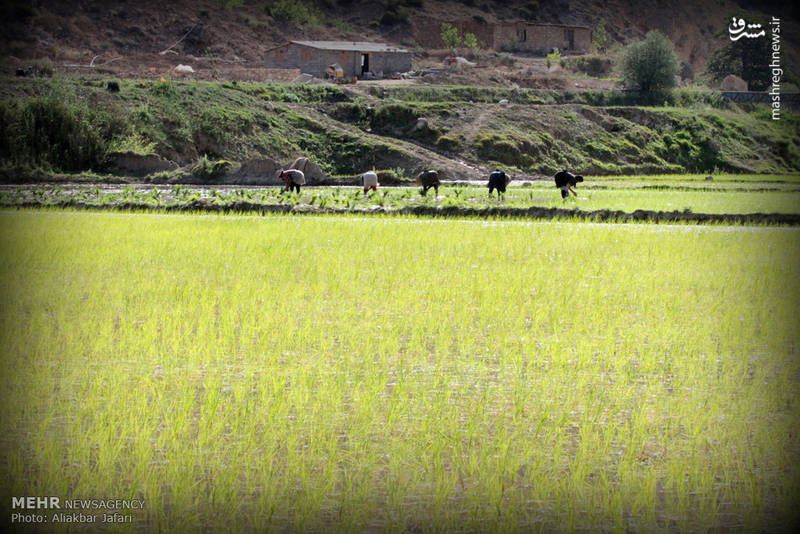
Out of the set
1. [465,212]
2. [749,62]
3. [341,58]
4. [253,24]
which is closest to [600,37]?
[749,62]

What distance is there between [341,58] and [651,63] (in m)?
19.2

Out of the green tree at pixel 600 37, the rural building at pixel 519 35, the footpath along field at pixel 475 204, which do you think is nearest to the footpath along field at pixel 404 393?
the footpath along field at pixel 475 204

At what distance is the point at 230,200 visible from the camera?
2039 centimetres

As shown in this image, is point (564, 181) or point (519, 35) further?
point (519, 35)

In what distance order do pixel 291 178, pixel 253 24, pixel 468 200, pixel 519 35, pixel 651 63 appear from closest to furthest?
pixel 468 200 → pixel 291 178 → pixel 651 63 → pixel 253 24 → pixel 519 35

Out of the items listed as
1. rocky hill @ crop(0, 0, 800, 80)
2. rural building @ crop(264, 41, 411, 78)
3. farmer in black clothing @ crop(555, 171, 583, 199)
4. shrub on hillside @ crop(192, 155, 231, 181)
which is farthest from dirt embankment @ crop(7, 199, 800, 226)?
rural building @ crop(264, 41, 411, 78)

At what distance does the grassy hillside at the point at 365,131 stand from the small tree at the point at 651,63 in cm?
469

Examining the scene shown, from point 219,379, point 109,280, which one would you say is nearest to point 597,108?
point 109,280

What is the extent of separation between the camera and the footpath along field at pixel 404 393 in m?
4.44

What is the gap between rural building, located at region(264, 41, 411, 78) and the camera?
5803 centimetres

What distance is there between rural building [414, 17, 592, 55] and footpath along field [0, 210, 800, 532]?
6999cm

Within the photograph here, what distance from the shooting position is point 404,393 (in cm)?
605

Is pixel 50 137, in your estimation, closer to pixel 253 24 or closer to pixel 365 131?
pixel 365 131

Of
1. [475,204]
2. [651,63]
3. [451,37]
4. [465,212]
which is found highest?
[451,37]
